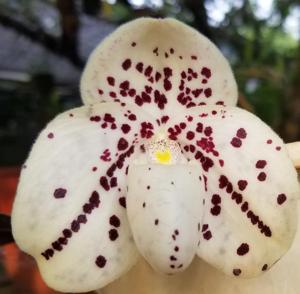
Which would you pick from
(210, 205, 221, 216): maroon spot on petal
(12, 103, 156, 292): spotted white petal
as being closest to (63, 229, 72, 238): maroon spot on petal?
(12, 103, 156, 292): spotted white petal

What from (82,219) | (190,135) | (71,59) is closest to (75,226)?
(82,219)

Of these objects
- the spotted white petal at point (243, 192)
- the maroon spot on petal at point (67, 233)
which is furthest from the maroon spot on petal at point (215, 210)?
the maroon spot on petal at point (67, 233)

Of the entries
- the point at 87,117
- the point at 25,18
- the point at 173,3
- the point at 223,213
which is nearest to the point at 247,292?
the point at 223,213

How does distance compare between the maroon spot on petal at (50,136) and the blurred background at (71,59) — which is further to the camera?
the blurred background at (71,59)

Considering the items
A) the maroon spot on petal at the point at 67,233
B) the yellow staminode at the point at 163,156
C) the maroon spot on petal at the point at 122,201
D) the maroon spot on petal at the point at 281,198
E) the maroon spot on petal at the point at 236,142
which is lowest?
the maroon spot on petal at the point at 67,233

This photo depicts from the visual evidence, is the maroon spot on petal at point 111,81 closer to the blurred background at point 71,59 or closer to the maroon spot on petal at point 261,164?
the maroon spot on petal at point 261,164

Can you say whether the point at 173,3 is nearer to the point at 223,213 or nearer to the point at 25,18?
the point at 25,18

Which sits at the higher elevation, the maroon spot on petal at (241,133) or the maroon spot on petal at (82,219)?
the maroon spot on petal at (241,133)

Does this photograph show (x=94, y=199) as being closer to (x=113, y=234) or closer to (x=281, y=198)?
(x=113, y=234)
